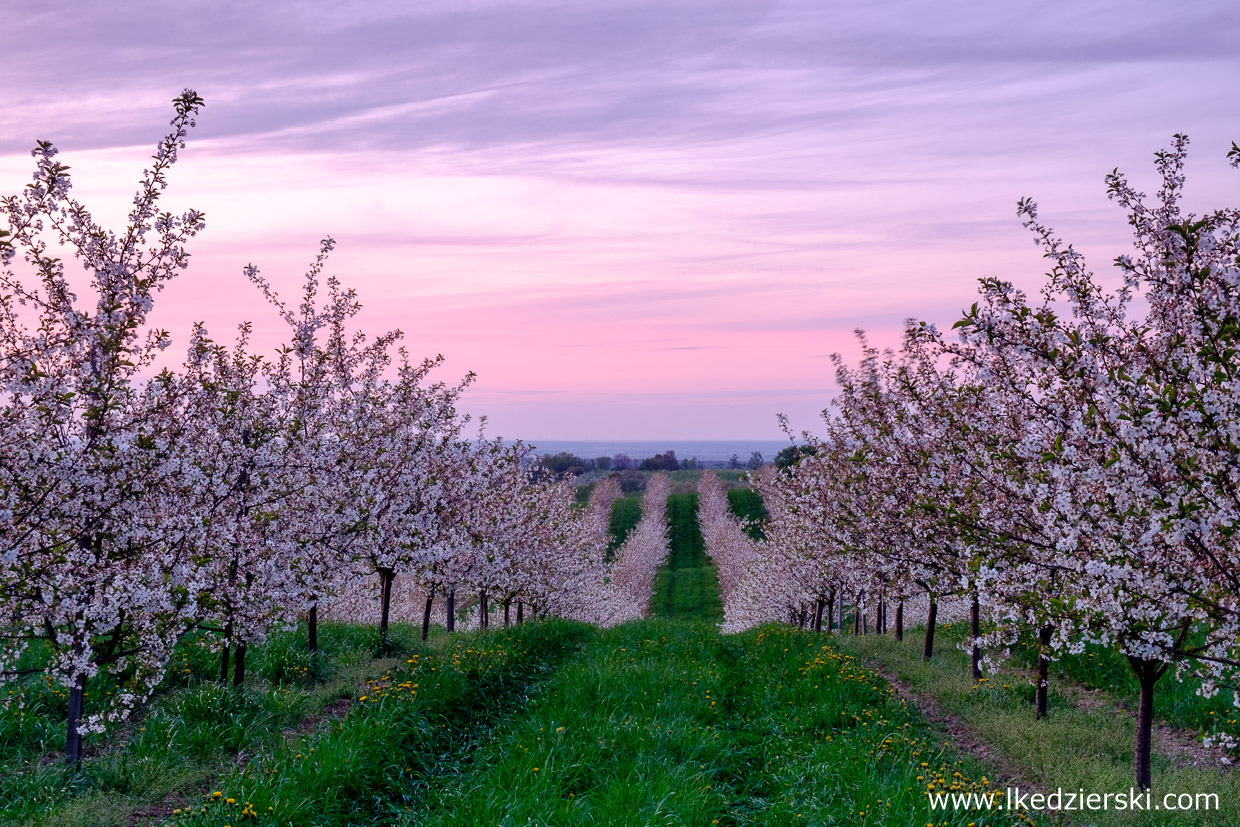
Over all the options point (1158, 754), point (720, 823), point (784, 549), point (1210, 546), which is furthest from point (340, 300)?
point (784, 549)

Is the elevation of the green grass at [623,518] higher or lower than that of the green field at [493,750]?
lower

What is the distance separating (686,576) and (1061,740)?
185ft

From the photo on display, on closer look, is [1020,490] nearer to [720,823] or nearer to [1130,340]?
[1130,340]

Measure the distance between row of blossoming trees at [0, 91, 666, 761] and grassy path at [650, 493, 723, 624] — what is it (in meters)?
30.4

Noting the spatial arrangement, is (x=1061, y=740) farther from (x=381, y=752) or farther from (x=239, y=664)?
Answer: (x=239, y=664)

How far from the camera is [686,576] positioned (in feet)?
217

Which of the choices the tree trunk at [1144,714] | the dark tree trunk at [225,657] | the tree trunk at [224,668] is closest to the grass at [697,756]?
the tree trunk at [1144,714]

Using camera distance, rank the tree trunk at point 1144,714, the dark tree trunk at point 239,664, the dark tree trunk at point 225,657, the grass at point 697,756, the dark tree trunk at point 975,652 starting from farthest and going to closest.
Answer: the dark tree trunk at point 975,652
the dark tree trunk at point 239,664
the dark tree trunk at point 225,657
the tree trunk at point 1144,714
the grass at point 697,756

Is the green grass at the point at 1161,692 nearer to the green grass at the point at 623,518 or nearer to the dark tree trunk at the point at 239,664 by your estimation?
the dark tree trunk at the point at 239,664

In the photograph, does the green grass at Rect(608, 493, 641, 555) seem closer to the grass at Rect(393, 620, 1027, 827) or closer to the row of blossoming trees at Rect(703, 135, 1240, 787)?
the grass at Rect(393, 620, 1027, 827)

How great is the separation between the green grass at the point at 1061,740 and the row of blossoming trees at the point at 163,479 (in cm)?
973

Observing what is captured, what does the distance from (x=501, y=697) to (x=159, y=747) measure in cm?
504

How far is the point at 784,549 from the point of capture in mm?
29391

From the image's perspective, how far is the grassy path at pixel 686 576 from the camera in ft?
182
